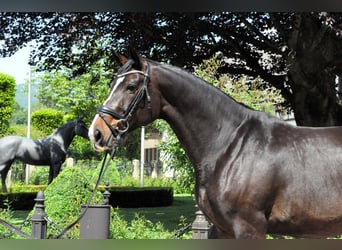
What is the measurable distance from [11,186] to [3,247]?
7.52 metres

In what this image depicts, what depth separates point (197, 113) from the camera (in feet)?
9.54

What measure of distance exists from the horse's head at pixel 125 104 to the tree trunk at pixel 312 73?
5515 millimetres

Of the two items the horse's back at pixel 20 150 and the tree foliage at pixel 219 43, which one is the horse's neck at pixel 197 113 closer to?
the tree foliage at pixel 219 43

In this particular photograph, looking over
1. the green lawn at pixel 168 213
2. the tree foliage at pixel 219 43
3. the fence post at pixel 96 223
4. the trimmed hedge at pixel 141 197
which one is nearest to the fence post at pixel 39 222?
the fence post at pixel 96 223

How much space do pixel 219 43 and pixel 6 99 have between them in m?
7.52

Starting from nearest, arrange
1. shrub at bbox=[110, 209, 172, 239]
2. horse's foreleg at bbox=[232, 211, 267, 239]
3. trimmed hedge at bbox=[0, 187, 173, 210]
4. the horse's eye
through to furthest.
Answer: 1. horse's foreleg at bbox=[232, 211, 267, 239]
2. the horse's eye
3. shrub at bbox=[110, 209, 172, 239]
4. trimmed hedge at bbox=[0, 187, 173, 210]

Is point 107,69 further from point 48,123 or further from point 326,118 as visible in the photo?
point 48,123

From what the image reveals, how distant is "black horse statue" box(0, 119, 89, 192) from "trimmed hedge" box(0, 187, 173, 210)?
90 cm

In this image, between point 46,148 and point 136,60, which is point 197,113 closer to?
point 136,60

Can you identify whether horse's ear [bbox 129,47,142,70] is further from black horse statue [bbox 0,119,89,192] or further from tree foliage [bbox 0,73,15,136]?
tree foliage [bbox 0,73,15,136]

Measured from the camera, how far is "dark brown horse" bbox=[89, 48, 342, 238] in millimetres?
2766

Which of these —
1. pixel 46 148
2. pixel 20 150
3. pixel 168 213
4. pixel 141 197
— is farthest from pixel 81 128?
pixel 141 197

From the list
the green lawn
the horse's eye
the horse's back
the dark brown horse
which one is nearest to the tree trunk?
the green lawn

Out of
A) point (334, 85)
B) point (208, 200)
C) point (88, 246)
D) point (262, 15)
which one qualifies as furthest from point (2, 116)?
point (208, 200)
